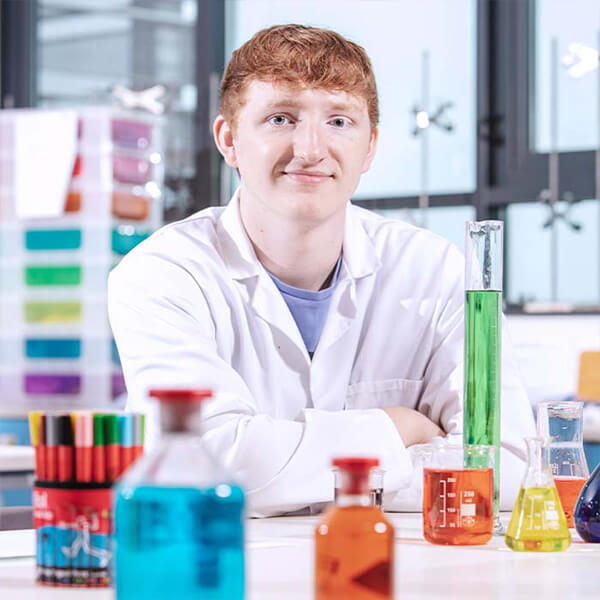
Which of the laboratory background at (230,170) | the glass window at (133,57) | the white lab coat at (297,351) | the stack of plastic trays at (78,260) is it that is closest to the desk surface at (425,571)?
the white lab coat at (297,351)

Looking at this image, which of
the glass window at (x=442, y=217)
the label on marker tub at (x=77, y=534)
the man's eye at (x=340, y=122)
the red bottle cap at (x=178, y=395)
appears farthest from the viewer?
the glass window at (x=442, y=217)

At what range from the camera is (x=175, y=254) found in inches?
79.3

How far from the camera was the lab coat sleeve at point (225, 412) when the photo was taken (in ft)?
5.58

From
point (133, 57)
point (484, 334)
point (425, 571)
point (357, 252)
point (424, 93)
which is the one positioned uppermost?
point (133, 57)

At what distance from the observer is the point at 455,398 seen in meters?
2.01

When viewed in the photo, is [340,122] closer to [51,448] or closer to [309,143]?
[309,143]

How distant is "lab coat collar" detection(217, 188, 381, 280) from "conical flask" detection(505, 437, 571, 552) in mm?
814

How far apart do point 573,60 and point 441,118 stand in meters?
0.56

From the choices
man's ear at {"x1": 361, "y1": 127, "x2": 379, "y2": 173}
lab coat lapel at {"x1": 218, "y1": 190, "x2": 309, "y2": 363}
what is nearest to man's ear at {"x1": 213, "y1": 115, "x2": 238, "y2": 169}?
lab coat lapel at {"x1": 218, "y1": 190, "x2": 309, "y2": 363}

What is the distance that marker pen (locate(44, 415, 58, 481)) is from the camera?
1.07m

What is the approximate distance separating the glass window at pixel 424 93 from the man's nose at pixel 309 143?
264cm

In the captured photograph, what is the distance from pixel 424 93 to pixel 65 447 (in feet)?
12.4

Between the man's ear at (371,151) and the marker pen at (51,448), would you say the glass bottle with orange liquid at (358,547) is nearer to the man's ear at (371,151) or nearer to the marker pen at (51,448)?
the marker pen at (51,448)

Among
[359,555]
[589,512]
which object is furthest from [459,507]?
[359,555]
